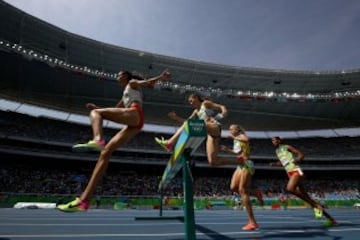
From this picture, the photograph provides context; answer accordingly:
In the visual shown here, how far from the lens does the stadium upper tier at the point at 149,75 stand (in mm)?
28609

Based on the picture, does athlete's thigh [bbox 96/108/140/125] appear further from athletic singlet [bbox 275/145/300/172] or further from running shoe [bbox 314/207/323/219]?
running shoe [bbox 314/207/323/219]

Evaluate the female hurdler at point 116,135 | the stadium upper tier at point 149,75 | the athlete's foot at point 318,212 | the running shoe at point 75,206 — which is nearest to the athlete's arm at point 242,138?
the athlete's foot at point 318,212

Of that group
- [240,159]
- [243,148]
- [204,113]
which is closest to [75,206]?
[204,113]

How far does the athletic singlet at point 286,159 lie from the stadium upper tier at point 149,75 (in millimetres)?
20483

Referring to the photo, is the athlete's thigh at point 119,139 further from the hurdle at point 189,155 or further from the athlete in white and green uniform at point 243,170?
the athlete in white and green uniform at point 243,170

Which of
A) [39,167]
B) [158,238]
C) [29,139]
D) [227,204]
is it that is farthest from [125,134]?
[39,167]

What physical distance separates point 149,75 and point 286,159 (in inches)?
1145

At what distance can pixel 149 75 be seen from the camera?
35.7 m

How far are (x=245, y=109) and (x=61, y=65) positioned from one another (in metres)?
23.8

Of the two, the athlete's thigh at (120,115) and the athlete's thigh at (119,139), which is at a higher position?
the athlete's thigh at (120,115)

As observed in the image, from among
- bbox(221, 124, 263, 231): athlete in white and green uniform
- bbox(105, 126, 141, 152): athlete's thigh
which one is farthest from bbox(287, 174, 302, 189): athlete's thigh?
bbox(105, 126, 141, 152): athlete's thigh

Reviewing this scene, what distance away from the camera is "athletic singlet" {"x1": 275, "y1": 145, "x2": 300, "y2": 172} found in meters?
7.95

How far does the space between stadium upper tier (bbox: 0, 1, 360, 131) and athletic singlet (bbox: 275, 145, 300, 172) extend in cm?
2048

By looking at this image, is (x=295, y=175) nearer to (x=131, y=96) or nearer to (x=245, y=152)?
(x=245, y=152)
